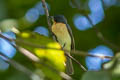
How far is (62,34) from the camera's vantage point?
3.72 m

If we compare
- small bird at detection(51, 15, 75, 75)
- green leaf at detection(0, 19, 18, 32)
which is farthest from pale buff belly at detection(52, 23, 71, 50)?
green leaf at detection(0, 19, 18, 32)

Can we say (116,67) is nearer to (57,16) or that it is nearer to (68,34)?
(68,34)

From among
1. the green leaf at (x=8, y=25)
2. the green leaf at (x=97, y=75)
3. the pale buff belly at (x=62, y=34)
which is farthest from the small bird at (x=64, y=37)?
the green leaf at (x=97, y=75)

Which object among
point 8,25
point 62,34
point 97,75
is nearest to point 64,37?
point 62,34

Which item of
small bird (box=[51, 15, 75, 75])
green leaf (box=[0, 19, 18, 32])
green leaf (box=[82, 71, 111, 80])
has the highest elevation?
green leaf (box=[0, 19, 18, 32])

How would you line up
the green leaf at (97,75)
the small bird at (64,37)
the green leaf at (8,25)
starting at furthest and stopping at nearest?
1. the small bird at (64,37)
2. the green leaf at (8,25)
3. the green leaf at (97,75)

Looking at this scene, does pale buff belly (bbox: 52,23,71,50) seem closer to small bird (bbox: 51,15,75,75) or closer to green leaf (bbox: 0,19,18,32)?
small bird (bbox: 51,15,75,75)

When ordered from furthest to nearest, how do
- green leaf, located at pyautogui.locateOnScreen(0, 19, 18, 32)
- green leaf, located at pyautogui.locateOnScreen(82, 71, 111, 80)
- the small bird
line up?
the small bird, green leaf, located at pyautogui.locateOnScreen(0, 19, 18, 32), green leaf, located at pyautogui.locateOnScreen(82, 71, 111, 80)

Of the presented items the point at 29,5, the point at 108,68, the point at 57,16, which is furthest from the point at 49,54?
the point at 29,5

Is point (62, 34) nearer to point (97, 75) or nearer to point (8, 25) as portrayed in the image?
point (8, 25)

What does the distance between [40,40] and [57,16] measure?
8.05ft

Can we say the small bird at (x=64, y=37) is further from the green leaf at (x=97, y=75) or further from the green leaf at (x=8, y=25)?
the green leaf at (x=97, y=75)

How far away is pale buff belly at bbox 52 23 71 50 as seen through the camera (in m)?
3.69

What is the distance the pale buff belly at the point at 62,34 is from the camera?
12.1 ft
